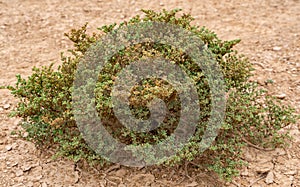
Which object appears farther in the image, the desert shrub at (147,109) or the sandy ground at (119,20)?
the sandy ground at (119,20)

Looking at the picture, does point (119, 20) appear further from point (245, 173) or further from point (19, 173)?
point (245, 173)

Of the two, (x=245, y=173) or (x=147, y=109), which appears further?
(x=245, y=173)

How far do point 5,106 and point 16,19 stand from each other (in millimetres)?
1827

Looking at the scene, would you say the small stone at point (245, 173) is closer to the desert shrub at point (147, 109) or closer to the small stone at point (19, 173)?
the desert shrub at point (147, 109)

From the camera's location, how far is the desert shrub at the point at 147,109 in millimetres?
2695

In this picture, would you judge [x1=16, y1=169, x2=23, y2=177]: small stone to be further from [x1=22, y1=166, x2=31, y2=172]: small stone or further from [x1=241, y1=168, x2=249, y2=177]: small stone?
[x1=241, y1=168, x2=249, y2=177]: small stone

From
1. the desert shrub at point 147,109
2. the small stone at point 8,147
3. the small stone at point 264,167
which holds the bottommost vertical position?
the small stone at point 264,167

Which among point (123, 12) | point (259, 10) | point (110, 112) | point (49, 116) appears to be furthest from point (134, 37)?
point (259, 10)

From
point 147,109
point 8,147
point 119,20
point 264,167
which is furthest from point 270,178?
point 119,20

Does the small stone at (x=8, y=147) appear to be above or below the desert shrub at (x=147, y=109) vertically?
below

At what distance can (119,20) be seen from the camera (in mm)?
5129

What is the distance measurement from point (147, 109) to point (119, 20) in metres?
2.67

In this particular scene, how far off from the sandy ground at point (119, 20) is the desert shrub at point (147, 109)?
0.49 ft

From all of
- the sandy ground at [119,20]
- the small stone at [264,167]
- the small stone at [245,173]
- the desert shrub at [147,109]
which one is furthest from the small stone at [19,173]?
the small stone at [264,167]
